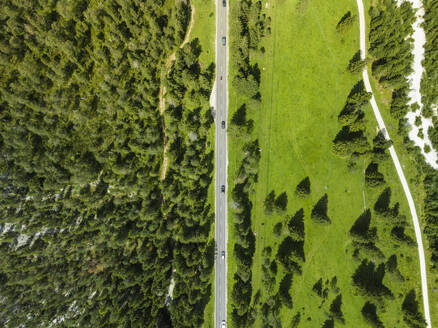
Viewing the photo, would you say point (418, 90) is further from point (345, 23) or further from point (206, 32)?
point (206, 32)

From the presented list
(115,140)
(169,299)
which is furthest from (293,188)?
(115,140)

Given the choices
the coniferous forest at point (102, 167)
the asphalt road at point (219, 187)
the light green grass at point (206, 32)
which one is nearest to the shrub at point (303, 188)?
the asphalt road at point (219, 187)

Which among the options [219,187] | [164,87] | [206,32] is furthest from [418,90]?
[164,87]

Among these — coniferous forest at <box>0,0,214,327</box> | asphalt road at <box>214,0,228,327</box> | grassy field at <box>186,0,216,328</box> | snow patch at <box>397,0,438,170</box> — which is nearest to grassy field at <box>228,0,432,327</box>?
snow patch at <box>397,0,438,170</box>

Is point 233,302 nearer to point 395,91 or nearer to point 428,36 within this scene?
point 395,91

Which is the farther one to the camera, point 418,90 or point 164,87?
point 164,87
